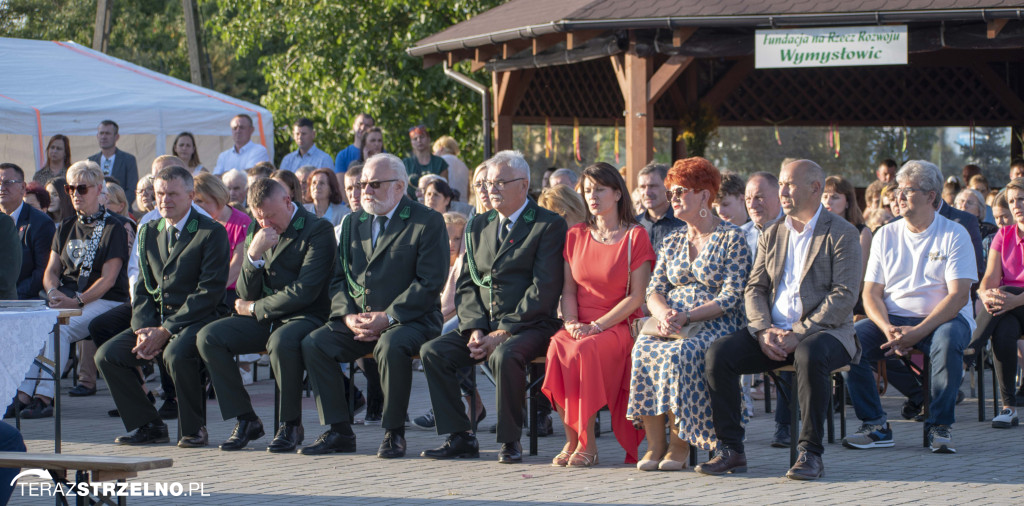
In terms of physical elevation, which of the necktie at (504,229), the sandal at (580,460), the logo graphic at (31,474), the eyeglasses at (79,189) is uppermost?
the eyeglasses at (79,189)

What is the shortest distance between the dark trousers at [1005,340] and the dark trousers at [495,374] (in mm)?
2777

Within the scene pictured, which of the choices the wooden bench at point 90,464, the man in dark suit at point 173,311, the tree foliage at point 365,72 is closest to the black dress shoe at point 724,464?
the wooden bench at point 90,464

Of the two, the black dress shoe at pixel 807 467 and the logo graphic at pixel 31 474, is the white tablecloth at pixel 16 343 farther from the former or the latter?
the black dress shoe at pixel 807 467

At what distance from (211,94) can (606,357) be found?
37.2 ft

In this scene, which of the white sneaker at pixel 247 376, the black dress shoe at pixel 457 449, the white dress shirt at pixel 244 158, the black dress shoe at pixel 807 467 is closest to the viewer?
the black dress shoe at pixel 807 467

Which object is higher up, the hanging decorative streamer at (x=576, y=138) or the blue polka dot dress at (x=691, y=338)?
the hanging decorative streamer at (x=576, y=138)

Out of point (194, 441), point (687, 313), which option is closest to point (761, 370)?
point (687, 313)

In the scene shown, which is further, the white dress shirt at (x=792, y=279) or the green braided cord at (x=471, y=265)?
the green braided cord at (x=471, y=265)

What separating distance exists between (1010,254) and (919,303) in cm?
114

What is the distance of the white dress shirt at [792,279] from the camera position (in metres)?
6.46

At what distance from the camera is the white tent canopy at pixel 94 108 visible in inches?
572

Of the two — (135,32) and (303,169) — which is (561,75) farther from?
(135,32)

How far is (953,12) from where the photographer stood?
1106cm

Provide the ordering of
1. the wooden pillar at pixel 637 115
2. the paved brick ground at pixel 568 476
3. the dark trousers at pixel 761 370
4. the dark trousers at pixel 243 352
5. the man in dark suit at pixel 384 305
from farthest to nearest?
the wooden pillar at pixel 637 115 < the dark trousers at pixel 243 352 < the man in dark suit at pixel 384 305 < the dark trousers at pixel 761 370 < the paved brick ground at pixel 568 476
